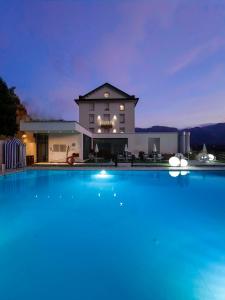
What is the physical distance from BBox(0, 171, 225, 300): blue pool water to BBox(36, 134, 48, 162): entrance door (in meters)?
15.3

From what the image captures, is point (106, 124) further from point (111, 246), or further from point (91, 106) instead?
point (111, 246)

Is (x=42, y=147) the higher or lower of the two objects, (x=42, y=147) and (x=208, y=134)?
the lower

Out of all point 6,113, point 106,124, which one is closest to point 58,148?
point 6,113

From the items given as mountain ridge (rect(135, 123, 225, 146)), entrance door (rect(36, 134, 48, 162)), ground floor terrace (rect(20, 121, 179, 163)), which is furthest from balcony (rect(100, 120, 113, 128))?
mountain ridge (rect(135, 123, 225, 146))

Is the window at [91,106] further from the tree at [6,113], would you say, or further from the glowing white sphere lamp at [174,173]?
the glowing white sphere lamp at [174,173]

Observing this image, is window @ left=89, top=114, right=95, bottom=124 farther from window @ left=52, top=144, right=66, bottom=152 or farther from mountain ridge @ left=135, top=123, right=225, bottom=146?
mountain ridge @ left=135, top=123, right=225, bottom=146

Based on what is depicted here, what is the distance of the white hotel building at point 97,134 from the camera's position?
77.6ft

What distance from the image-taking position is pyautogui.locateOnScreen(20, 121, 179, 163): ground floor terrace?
72.9 ft

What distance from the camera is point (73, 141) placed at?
2498 centimetres

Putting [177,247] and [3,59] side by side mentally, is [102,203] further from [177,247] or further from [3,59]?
[3,59]

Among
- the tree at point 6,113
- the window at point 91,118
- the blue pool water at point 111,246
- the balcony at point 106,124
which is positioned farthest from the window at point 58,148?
the window at point 91,118

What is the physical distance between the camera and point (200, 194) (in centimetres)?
1095

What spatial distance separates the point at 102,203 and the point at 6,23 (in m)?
27.1

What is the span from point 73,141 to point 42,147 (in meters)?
3.34
